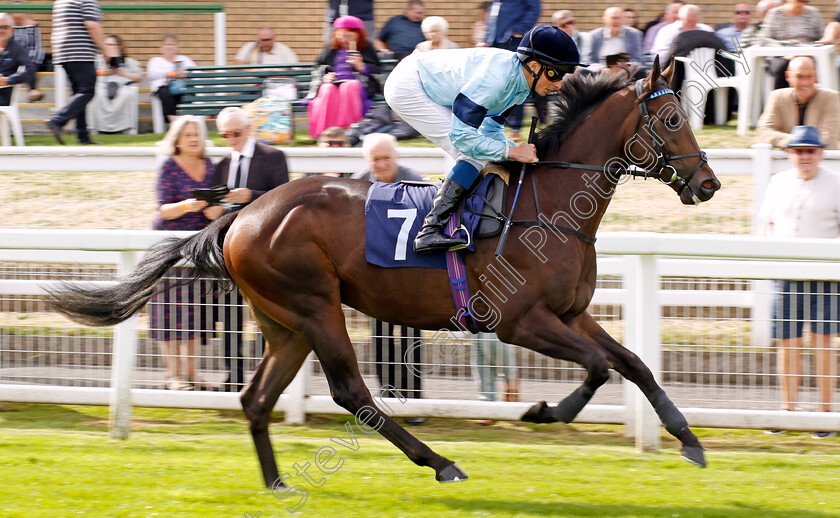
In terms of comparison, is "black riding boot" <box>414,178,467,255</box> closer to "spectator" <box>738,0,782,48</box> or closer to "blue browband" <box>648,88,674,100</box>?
"blue browband" <box>648,88,674,100</box>

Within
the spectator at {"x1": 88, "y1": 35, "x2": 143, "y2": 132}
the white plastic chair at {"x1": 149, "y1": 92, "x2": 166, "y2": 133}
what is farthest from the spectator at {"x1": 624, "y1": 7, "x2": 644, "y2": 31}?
the spectator at {"x1": 88, "y1": 35, "x2": 143, "y2": 132}

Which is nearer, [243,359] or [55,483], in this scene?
[55,483]

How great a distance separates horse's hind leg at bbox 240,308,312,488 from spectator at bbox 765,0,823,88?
240 inches

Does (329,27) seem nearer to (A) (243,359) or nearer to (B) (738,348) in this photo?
(A) (243,359)

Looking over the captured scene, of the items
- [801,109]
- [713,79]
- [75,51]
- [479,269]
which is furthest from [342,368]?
[75,51]

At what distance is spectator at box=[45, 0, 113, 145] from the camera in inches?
376

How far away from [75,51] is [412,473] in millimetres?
6730

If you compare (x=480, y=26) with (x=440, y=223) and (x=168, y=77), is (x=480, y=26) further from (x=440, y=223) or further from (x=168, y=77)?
(x=440, y=223)

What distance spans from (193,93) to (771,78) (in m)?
5.62

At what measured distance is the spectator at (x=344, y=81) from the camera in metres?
8.30

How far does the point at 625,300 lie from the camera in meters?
4.77

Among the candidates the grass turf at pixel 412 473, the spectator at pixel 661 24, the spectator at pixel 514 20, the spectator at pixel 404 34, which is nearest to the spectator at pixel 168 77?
the spectator at pixel 404 34

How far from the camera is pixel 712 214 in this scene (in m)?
6.70

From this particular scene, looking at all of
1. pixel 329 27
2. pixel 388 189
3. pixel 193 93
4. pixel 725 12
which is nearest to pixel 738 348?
pixel 388 189
